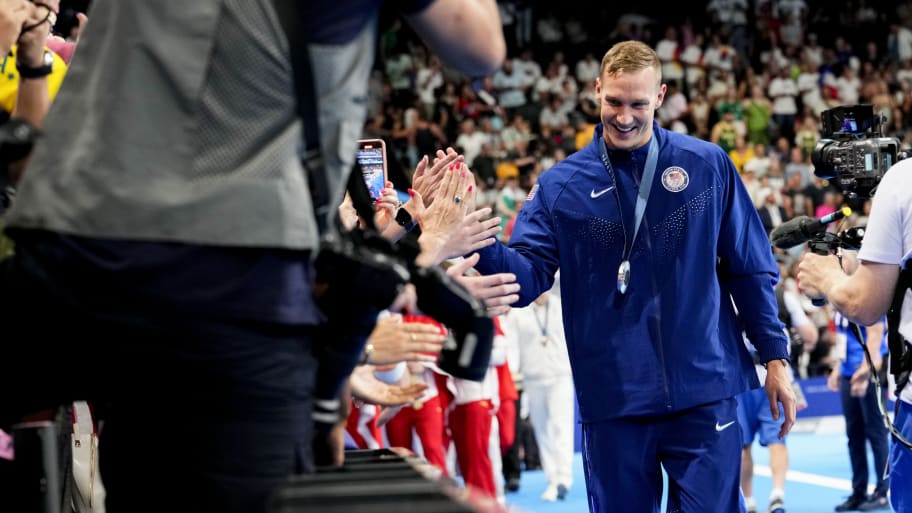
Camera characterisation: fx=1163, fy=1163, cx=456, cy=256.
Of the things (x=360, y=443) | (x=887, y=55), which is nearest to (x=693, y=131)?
(x=887, y=55)

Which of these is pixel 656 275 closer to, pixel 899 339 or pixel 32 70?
pixel 899 339

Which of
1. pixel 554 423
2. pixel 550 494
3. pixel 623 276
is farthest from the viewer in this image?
pixel 554 423

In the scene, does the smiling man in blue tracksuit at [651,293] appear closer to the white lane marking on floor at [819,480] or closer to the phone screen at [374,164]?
the phone screen at [374,164]

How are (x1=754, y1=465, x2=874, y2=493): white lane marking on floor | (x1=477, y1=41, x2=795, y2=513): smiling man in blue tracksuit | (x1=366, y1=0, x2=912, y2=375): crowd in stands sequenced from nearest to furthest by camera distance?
(x1=477, y1=41, x2=795, y2=513): smiling man in blue tracksuit
(x1=754, y1=465, x2=874, y2=493): white lane marking on floor
(x1=366, y1=0, x2=912, y2=375): crowd in stands

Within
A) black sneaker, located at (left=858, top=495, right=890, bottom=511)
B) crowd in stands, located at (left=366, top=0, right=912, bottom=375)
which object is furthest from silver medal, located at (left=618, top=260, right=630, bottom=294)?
crowd in stands, located at (left=366, top=0, right=912, bottom=375)

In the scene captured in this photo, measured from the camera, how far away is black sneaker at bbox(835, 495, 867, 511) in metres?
10.0

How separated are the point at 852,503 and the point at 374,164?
7354mm

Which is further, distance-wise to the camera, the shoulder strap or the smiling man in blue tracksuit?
the smiling man in blue tracksuit

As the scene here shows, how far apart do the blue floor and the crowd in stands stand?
235cm

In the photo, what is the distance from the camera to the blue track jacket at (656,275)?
4707 millimetres

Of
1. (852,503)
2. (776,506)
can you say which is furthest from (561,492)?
(852,503)

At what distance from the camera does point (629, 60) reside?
4926 mm

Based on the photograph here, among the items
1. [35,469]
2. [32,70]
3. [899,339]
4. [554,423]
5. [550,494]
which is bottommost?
[550,494]

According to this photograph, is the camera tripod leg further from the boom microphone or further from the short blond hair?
the boom microphone
